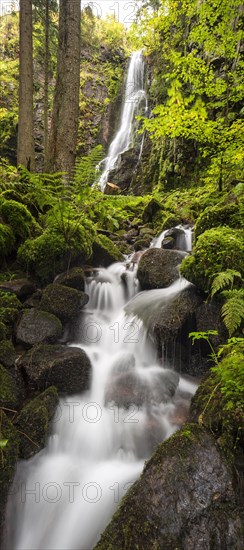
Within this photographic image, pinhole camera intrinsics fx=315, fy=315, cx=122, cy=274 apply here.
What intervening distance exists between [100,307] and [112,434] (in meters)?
2.56

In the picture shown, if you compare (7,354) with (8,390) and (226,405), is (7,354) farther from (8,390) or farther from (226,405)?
(226,405)

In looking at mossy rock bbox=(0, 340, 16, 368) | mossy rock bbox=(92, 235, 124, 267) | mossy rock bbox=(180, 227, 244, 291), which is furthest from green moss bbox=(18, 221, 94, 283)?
mossy rock bbox=(180, 227, 244, 291)

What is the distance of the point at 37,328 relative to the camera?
4430 millimetres

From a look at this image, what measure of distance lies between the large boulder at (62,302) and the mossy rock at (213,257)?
5.82ft

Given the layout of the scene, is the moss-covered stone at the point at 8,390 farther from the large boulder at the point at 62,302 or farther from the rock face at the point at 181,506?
the rock face at the point at 181,506

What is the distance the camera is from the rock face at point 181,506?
1.99 m

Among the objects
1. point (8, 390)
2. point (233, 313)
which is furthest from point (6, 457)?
point (233, 313)

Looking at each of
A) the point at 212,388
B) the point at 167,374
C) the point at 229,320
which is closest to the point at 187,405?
the point at 167,374

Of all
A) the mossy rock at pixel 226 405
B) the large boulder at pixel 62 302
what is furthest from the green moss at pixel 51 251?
the mossy rock at pixel 226 405

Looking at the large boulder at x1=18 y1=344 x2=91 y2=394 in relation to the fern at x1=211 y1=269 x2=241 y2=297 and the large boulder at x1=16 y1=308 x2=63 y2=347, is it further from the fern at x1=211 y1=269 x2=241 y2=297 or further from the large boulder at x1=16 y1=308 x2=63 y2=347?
the fern at x1=211 y1=269 x2=241 y2=297

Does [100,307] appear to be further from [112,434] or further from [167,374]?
[112,434]

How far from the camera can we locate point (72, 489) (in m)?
2.92

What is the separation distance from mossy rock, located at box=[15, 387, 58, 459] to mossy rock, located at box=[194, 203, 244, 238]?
153 inches

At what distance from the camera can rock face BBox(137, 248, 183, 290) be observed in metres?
5.81
